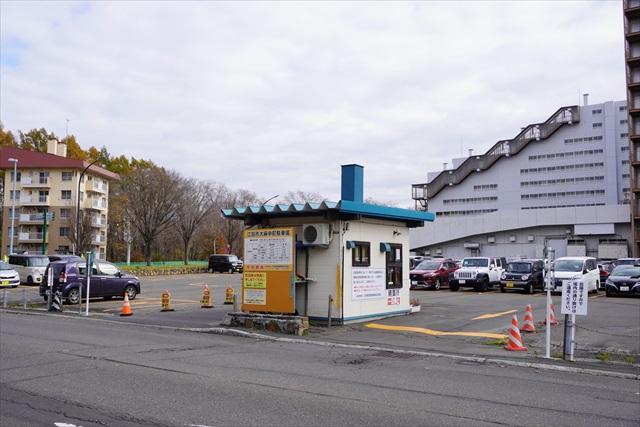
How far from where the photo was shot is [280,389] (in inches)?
305

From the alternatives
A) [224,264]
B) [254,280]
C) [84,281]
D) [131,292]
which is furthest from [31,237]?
[254,280]

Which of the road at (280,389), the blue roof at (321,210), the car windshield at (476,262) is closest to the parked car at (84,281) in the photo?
the blue roof at (321,210)

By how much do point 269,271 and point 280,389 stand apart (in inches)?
295

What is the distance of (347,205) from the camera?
14.4 meters

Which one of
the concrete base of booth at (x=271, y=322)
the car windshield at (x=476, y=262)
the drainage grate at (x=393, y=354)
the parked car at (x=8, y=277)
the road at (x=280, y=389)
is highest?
the car windshield at (x=476, y=262)

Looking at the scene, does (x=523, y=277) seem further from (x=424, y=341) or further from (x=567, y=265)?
(x=424, y=341)

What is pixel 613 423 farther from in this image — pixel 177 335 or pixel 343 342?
pixel 177 335

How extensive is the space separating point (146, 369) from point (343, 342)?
4974mm

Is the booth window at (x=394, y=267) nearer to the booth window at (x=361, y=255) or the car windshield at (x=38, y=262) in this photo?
the booth window at (x=361, y=255)

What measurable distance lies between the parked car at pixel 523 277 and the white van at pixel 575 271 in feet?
3.79

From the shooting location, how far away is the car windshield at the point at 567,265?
2792 cm

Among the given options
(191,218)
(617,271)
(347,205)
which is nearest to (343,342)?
(347,205)

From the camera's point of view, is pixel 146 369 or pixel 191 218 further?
pixel 191 218

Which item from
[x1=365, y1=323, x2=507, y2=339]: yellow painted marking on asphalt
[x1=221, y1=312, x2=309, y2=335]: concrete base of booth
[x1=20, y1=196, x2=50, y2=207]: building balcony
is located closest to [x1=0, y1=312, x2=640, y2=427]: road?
[x1=221, y1=312, x2=309, y2=335]: concrete base of booth
